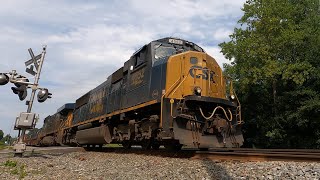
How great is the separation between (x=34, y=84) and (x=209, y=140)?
7.41 m

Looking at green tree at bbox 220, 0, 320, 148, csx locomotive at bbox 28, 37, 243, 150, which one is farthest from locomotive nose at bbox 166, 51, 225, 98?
green tree at bbox 220, 0, 320, 148

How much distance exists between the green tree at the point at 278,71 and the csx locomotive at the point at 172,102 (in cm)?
1038

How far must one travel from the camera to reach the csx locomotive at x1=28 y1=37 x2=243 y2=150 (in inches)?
367

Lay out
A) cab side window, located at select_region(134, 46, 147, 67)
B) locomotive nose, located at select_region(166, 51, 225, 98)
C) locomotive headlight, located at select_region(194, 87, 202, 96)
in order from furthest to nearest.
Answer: cab side window, located at select_region(134, 46, 147, 67) < locomotive nose, located at select_region(166, 51, 225, 98) < locomotive headlight, located at select_region(194, 87, 202, 96)

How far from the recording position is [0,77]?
11664 mm

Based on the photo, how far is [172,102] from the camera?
367 inches

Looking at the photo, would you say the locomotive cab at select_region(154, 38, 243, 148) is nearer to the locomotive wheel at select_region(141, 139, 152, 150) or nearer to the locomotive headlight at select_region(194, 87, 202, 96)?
the locomotive headlight at select_region(194, 87, 202, 96)

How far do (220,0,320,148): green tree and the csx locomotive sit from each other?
1038 centimetres

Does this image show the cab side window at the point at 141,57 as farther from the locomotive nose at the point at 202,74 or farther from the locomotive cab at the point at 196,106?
the locomotive nose at the point at 202,74

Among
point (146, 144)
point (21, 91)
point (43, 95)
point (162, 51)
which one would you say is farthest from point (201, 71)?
point (21, 91)

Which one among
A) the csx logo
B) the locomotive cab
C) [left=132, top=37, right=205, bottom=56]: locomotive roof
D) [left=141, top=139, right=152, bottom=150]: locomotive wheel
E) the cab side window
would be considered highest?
[left=132, top=37, right=205, bottom=56]: locomotive roof

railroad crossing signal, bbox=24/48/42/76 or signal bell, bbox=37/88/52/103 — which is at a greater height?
railroad crossing signal, bbox=24/48/42/76

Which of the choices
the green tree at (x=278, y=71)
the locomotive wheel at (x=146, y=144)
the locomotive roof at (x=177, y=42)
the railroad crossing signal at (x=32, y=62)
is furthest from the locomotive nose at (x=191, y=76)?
the green tree at (x=278, y=71)

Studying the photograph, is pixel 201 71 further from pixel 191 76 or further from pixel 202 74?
pixel 191 76
